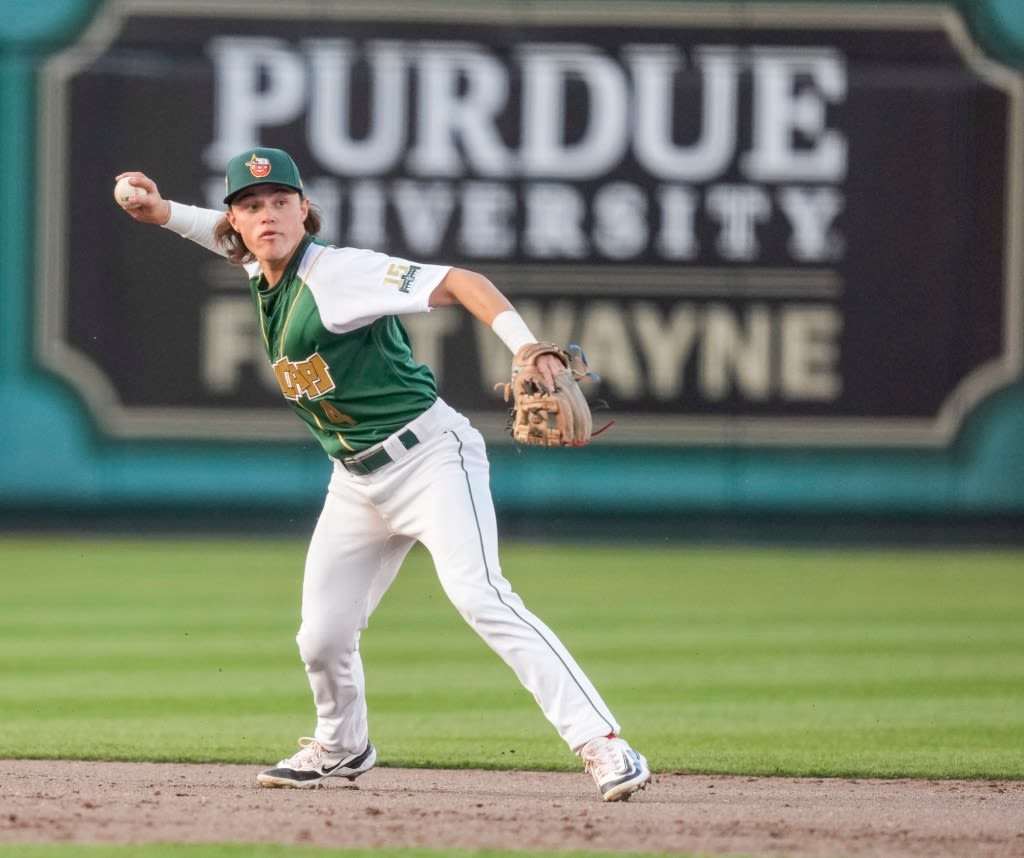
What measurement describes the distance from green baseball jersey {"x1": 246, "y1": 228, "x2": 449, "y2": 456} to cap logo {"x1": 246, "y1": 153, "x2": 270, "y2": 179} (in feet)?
0.69

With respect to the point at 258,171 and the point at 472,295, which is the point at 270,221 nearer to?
the point at 258,171

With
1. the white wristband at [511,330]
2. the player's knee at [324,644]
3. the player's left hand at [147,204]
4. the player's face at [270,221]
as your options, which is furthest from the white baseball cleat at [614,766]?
the player's left hand at [147,204]

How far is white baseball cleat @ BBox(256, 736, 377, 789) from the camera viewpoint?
500 centimetres

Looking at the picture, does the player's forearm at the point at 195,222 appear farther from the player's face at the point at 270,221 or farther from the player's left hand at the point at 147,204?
the player's face at the point at 270,221

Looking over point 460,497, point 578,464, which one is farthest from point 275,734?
point 578,464

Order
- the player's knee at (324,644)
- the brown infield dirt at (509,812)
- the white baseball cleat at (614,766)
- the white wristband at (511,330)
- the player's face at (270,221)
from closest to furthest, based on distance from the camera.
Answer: the brown infield dirt at (509,812), the white wristband at (511,330), the white baseball cleat at (614,766), the player's face at (270,221), the player's knee at (324,644)

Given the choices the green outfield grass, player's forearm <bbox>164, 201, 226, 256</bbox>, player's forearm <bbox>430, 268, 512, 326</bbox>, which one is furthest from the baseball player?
the green outfield grass

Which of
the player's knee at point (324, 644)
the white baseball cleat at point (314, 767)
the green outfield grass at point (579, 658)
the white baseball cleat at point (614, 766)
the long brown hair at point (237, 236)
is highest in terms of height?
the long brown hair at point (237, 236)

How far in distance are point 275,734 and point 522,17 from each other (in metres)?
8.42

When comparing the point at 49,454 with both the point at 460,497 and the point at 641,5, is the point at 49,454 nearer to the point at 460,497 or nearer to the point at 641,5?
the point at 641,5

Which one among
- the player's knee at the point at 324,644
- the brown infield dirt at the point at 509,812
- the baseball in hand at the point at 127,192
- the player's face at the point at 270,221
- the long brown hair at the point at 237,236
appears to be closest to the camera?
the brown infield dirt at the point at 509,812

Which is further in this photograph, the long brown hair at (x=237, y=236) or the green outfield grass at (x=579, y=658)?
the green outfield grass at (x=579, y=658)

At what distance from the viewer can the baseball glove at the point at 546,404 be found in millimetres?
4414

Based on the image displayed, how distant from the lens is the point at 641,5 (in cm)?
1356
